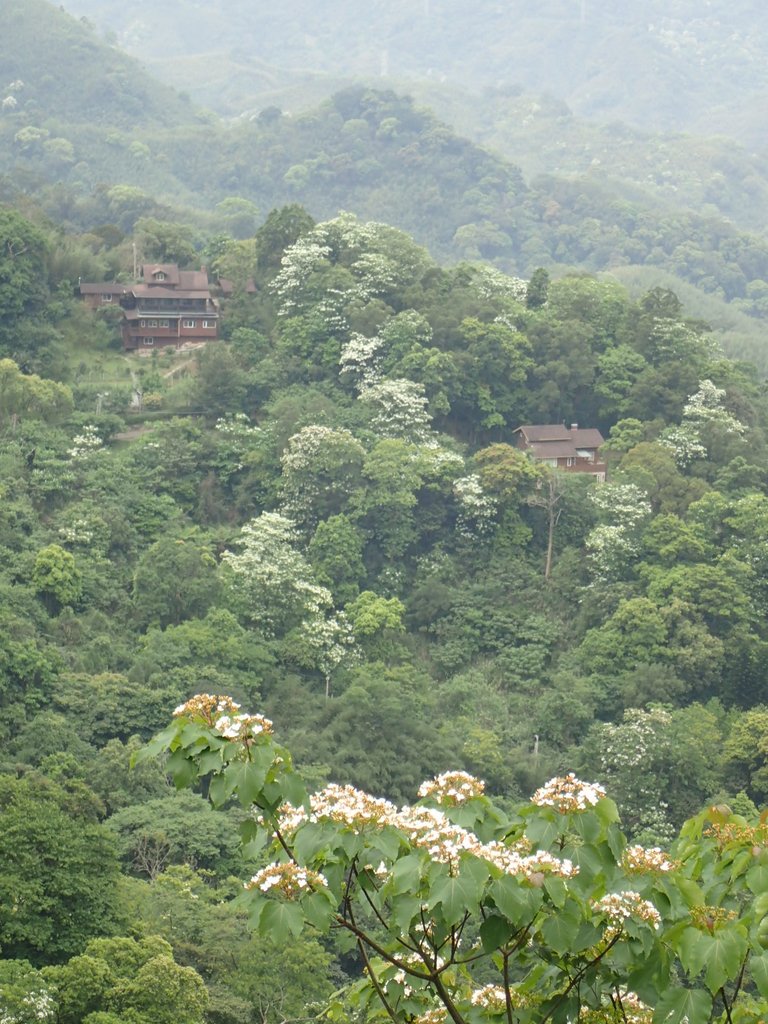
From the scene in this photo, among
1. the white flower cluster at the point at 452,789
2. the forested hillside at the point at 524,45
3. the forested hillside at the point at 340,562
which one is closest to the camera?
the white flower cluster at the point at 452,789

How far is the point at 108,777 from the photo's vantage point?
21.8 m

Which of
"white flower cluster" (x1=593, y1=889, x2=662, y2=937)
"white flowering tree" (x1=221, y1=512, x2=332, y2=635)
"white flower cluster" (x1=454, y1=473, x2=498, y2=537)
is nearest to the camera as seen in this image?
"white flower cluster" (x1=593, y1=889, x2=662, y2=937)

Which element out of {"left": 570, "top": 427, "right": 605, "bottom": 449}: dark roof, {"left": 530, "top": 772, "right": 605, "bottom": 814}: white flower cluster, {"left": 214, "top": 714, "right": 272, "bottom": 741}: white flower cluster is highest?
{"left": 214, "top": 714, "right": 272, "bottom": 741}: white flower cluster

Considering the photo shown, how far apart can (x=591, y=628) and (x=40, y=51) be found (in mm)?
61976

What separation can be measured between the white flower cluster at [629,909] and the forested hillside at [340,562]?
36.8 ft

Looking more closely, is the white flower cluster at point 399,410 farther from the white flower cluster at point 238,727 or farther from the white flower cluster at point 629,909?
the white flower cluster at point 238,727

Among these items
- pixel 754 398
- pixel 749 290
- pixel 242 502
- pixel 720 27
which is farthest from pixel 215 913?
pixel 720 27

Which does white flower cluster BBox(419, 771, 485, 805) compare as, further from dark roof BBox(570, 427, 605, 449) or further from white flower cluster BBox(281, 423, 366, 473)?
dark roof BBox(570, 427, 605, 449)

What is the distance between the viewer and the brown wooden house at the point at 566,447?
32.9m

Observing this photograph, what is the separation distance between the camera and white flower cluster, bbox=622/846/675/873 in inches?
202

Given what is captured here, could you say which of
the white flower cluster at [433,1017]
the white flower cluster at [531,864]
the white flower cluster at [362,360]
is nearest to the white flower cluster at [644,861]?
the white flower cluster at [531,864]

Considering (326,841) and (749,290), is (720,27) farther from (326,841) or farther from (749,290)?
(326,841)

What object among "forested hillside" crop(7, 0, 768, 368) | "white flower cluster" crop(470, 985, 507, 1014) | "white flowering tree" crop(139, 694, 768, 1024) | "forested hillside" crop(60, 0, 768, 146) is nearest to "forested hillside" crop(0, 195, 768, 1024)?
"white flower cluster" crop(470, 985, 507, 1014)

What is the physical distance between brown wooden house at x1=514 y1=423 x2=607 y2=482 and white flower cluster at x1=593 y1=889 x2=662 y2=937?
90.9ft
